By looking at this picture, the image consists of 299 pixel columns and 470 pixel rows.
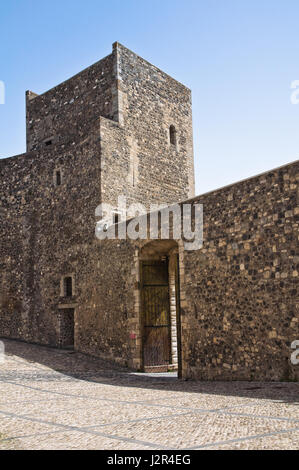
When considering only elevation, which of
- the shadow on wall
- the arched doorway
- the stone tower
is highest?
the stone tower

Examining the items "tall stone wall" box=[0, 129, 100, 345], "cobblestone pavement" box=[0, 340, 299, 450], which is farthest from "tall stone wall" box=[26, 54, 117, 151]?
"cobblestone pavement" box=[0, 340, 299, 450]

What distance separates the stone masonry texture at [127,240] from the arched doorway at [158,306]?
29cm

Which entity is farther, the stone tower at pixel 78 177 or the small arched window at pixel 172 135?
the small arched window at pixel 172 135

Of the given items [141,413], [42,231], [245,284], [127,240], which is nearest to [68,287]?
[42,231]

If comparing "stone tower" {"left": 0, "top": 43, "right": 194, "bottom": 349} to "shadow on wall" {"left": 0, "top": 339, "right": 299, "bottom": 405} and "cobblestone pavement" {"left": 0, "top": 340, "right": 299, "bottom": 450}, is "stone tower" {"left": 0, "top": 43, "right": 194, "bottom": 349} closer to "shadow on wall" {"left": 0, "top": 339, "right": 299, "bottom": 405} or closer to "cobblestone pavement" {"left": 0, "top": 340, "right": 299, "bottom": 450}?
"shadow on wall" {"left": 0, "top": 339, "right": 299, "bottom": 405}

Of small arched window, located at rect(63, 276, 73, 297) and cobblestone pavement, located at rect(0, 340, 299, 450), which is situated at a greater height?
small arched window, located at rect(63, 276, 73, 297)

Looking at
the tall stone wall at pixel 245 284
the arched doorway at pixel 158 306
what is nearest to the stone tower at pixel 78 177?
the arched doorway at pixel 158 306

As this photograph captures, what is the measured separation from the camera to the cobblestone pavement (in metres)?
3.96

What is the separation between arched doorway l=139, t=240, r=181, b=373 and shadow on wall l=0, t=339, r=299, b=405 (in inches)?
38.9

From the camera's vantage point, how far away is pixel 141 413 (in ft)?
18.1

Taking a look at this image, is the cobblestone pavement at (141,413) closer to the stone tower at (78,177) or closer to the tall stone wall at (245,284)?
the tall stone wall at (245,284)

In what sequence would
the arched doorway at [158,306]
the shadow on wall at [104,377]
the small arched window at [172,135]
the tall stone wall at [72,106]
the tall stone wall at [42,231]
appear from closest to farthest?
the shadow on wall at [104,377]
the arched doorway at [158,306]
the tall stone wall at [42,231]
the tall stone wall at [72,106]
the small arched window at [172,135]

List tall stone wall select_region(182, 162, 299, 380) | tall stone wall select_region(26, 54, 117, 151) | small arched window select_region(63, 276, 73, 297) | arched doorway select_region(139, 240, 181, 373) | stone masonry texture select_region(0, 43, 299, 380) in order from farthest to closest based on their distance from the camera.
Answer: tall stone wall select_region(26, 54, 117, 151)
small arched window select_region(63, 276, 73, 297)
arched doorway select_region(139, 240, 181, 373)
stone masonry texture select_region(0, 43, 299, 380)
tall stone wall select_region(182, 162, 299, 380)

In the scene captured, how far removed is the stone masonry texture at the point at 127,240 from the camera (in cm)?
825
